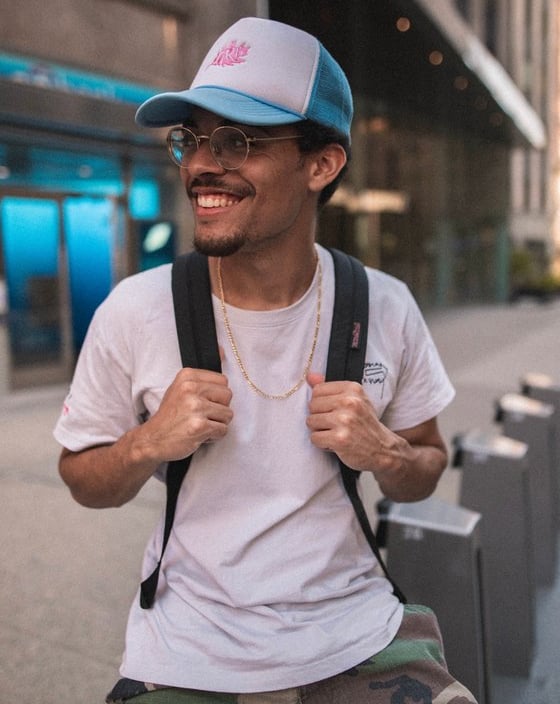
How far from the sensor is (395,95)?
50.1 ft

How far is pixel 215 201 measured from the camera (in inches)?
64.9

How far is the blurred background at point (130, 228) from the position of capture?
11.1ft

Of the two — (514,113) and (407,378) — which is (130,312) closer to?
(407,378)

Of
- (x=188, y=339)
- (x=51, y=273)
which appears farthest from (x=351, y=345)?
(x=51, y=273)

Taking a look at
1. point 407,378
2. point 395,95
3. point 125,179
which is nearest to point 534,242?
point 395,95

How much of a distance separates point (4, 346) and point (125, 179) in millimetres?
2564

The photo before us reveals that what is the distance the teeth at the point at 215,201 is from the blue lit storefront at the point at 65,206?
6771mm

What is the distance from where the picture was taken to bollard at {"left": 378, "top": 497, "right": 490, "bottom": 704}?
2.54 m

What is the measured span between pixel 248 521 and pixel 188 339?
397 mm

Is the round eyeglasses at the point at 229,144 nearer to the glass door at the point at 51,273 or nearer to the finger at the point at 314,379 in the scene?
the finger at the point at 314,379

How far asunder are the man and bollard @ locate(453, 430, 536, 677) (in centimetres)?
181

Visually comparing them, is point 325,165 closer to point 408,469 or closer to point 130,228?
point 408,469

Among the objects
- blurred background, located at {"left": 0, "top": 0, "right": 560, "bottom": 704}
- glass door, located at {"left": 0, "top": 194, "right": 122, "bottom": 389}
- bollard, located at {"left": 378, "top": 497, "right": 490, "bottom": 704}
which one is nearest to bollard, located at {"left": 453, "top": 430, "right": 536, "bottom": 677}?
blurred background, located at {"left": 0, "top": 0, "right": 560, "bottom": 704}

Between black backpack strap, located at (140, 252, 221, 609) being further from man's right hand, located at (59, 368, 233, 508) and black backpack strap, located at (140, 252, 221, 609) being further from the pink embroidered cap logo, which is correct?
the pink embroidered cap logo
